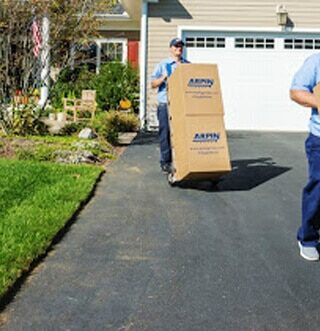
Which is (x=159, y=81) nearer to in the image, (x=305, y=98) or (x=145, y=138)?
(x=305, y=98)

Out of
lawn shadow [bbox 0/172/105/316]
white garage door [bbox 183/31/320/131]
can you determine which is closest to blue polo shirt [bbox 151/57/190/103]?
lawn shadow [bbox 0/172/105/316]

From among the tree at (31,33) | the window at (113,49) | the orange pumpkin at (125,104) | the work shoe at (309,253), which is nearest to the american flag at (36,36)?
the tree at (31,33)

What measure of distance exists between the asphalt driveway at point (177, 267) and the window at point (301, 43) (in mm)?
7596

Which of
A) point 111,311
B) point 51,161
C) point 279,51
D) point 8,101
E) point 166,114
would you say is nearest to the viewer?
point 111,311

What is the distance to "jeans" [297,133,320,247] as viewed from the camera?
14.8 feet

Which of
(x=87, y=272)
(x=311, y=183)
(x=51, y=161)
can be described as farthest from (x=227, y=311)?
(x=51, y=161)

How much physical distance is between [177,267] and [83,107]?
32.9 ft

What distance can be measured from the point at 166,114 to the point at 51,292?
4022 mm

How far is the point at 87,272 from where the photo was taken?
4.30 metres

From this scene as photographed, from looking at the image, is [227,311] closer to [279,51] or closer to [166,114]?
[166,114]

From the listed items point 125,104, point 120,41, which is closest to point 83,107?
point 125,104

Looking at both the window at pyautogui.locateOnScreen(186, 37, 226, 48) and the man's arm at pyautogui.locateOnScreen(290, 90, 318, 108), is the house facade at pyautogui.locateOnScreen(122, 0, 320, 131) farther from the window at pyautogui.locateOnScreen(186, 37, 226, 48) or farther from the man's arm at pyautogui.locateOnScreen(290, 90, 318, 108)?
the man's arm at pyautogui.locateOnScreen(290, 90, 318, 108)

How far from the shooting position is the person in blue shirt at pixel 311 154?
14.7 ft

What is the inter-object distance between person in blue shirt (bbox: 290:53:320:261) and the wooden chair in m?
9.51
